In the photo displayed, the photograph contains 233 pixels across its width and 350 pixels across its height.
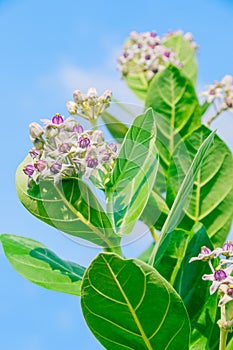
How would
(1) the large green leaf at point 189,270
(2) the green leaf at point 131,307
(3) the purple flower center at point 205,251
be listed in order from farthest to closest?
(1) the large green leaf at point 189,270 → (3) the purple flower center at point 205,251 → (2) the green leaf at point 131,307

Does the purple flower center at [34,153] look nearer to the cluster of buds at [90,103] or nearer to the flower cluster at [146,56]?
the cluster of buds at [90,103]

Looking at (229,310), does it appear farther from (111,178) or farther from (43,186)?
(43,186)

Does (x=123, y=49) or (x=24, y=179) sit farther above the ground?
(x=123, y=49)

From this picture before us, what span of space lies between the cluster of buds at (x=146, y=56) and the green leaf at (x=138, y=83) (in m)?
0.02

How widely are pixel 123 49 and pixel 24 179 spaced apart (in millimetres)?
1640

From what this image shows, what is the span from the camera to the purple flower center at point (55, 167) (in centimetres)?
168

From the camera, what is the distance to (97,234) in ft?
5.82

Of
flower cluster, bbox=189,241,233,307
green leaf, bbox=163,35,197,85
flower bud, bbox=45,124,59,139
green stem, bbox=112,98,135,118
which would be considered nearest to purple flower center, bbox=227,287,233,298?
flower cluster, bbox=189,241,233,307

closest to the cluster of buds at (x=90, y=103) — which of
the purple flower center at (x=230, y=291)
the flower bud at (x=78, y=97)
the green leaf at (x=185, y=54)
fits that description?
the flower bud at (x=78, y=97)

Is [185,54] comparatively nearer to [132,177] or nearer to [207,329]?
[132,177]

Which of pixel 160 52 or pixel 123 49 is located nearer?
pixel 160 52

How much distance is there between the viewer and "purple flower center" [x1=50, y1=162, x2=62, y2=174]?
168cm

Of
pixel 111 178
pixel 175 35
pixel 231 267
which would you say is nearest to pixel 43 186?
pixel 111 178

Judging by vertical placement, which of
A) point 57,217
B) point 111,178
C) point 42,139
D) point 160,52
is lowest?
point 57,217
